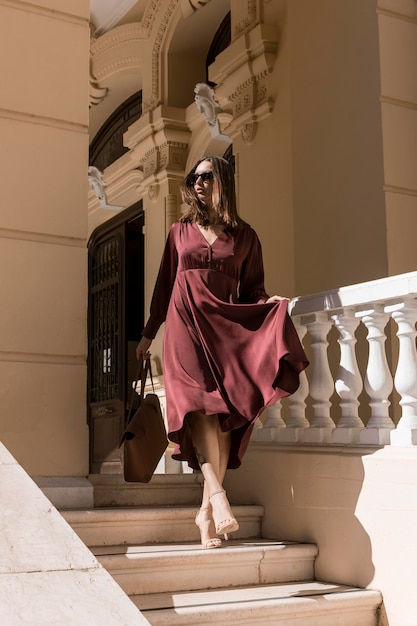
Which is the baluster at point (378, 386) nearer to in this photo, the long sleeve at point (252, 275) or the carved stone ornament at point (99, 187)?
the long sleeve at point (252, 275)

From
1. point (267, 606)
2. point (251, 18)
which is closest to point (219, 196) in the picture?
point (267, 606)

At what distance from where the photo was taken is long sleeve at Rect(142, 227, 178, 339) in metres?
4.62

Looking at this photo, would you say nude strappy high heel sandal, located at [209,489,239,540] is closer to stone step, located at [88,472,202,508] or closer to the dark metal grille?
stone step, located at [88,472,202,508]

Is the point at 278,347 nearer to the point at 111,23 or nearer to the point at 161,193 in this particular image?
the point at 161,193

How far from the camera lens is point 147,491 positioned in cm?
485

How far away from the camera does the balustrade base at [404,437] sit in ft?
13.3

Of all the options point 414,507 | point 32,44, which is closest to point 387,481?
point 414,507

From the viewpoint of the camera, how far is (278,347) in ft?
13.9

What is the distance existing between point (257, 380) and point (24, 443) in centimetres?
131

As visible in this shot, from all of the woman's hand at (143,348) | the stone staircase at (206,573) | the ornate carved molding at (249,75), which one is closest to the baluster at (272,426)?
the stone staircase at (206,573)

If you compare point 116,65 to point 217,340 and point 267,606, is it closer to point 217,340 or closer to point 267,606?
point 217,340

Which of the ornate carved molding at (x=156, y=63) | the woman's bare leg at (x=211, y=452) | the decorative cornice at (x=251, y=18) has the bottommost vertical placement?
the woman's bare leg at (x=211, y=452)

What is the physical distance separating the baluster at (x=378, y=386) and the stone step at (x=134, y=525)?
94 centimetres

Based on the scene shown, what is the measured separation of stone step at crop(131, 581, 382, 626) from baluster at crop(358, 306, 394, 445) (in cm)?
69
